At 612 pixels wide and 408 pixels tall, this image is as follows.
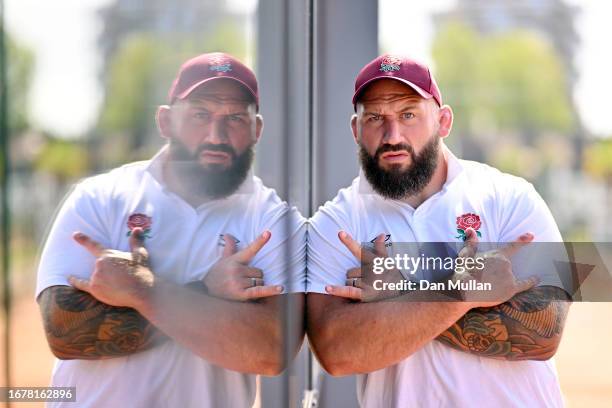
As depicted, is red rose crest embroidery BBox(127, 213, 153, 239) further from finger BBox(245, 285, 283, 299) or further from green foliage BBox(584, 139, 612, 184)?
green foliage BBox(584, 139, 612, 184)

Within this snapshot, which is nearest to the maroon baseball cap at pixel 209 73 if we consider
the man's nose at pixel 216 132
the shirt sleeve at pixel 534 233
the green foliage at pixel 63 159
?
the man's nose at pixel 216 132

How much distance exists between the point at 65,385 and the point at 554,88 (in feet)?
5.27

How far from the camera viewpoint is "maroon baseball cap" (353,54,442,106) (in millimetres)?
2209

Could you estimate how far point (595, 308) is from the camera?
226 centimetres

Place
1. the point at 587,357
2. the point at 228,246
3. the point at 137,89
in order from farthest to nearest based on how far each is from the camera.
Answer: the point at 587,357, the point at 228,246, the point at 137,89

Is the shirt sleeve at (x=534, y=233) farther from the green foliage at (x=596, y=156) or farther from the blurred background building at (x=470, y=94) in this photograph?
the green foliage at (x=596, y=156)

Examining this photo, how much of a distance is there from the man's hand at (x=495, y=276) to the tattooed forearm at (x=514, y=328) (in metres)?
0.02

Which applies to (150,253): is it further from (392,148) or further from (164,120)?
(392,148)

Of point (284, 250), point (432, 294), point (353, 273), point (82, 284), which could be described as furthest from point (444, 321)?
point (82, 284)

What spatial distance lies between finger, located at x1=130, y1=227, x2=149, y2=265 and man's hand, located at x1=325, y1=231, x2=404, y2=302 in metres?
0.75

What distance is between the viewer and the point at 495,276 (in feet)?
7.14

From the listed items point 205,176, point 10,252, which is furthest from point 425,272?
point 10,252

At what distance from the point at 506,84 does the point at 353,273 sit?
744 millimetres

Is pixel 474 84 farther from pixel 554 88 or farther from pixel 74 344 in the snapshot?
pixel 74 344
